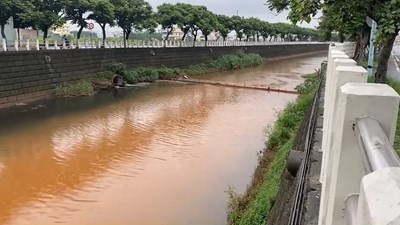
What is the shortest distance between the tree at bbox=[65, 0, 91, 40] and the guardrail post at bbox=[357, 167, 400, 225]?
71.6 ft

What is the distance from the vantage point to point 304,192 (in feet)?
8.83

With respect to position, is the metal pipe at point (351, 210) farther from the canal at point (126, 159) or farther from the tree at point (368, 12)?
the canal at point (126, 159)

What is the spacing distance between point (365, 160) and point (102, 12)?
76.0ft

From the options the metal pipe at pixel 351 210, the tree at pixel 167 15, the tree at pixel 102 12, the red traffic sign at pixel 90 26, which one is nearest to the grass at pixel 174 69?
the tree at pixel 102 12

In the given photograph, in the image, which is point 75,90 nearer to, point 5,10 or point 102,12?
point 5,10

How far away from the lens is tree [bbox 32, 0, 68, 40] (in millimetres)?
18619

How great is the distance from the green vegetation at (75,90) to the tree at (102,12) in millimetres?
5615

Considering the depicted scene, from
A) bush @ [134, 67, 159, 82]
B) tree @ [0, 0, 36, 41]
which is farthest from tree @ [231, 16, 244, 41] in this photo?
tree @ [0, 0, 36, 41]

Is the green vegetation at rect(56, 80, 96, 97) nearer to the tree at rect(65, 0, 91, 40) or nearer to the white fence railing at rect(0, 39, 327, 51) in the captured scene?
the white fence railing at rect(0, 39, 327, 51)

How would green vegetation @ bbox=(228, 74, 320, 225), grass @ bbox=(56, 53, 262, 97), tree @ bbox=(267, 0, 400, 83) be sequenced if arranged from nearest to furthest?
1. tree @ bbox=(267, 0, 400, 83)
2. green vegetation @ bbox=(228, 74, 320, 225)
3. grass @ bbox=(56, 53, 262, 97)

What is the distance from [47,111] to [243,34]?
106 ft

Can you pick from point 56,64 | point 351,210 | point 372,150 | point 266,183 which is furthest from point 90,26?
point 372,150

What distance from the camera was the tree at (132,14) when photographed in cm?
2481

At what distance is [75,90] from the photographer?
57.0 ft
